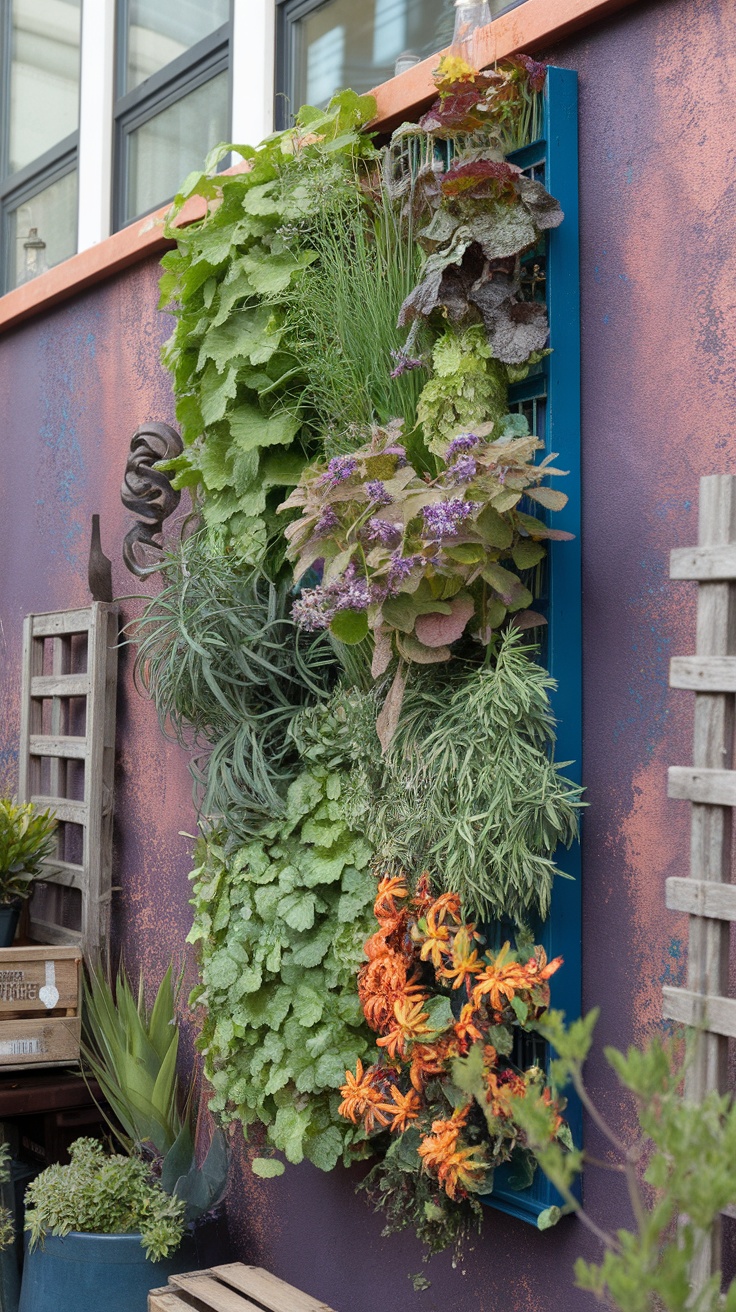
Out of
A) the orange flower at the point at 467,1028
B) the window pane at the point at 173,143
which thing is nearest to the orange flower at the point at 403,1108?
the orange flower at the point at 467,1028

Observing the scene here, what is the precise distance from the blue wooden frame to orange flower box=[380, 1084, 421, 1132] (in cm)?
21

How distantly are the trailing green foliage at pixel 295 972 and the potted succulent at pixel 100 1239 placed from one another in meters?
0.41

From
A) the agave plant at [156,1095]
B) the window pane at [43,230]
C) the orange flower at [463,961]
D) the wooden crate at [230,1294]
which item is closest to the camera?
the orange flower at [463,961]

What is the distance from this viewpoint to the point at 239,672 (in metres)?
2.77

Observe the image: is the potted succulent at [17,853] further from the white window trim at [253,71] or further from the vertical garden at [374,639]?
the white window trim at [253,71]

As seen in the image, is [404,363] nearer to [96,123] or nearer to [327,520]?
[327,520]

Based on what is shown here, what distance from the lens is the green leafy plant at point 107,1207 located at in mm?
2904

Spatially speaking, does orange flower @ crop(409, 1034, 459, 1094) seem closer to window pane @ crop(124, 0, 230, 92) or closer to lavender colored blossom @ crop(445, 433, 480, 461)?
lavender colored blossom @ crop(445, 433, 480, 461)

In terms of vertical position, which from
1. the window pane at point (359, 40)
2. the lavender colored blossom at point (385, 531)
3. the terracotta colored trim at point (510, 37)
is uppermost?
the window pane at point (359, 40)

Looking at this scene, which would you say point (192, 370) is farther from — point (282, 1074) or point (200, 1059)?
point (200, 1059)

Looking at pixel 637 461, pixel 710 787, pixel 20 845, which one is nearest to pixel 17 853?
pixel 20 845

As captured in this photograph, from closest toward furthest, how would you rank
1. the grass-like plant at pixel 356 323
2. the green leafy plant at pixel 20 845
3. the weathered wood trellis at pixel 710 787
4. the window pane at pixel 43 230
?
the weathered wood trellis at pixel 710 787
the grass-like plant at pixel 356 323
the green leafy plant at pixel 20 845
the window pane at pixel 43 230

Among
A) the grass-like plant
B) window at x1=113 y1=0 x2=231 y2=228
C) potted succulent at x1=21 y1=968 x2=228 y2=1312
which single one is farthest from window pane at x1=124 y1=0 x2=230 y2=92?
potted succulent at x1=21 y1=968 x2=228 y2=1312

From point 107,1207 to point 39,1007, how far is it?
669 mm
